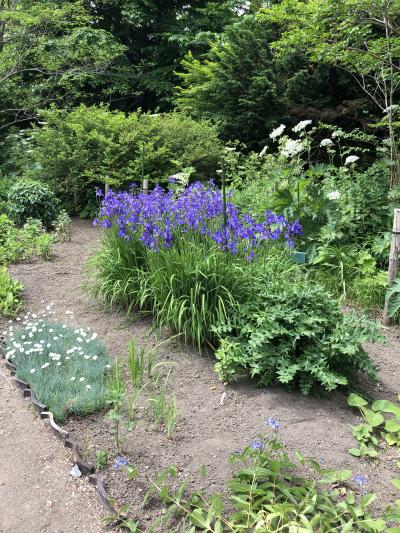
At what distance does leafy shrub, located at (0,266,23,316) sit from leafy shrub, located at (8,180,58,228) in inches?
115

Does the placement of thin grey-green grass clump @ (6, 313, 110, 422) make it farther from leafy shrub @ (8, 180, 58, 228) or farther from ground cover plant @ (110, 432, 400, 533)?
leafy shrub @ (8, 180, 58, 228)

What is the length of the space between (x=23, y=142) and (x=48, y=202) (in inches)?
138

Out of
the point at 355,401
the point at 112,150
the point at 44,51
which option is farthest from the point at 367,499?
the point at 44,51

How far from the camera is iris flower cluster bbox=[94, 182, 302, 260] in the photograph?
3742 millimetres

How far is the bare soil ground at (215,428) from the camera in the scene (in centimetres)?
233

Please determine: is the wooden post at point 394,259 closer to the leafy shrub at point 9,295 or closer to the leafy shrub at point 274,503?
the leafy shrub at point 274,503

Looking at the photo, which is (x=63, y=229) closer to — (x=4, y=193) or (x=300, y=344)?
(x=4, y=193)

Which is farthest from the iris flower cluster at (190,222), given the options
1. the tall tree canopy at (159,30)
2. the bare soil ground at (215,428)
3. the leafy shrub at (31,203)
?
the tall tree canopy at (159,30)

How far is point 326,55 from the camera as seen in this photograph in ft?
17.4

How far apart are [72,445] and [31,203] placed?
17.9ft

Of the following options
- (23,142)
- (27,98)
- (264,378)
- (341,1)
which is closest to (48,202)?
(23,142)

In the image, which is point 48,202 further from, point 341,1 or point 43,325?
point 341,1

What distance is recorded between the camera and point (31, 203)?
23.9 feet

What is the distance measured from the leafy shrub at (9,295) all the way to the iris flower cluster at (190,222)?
95 centimetres
